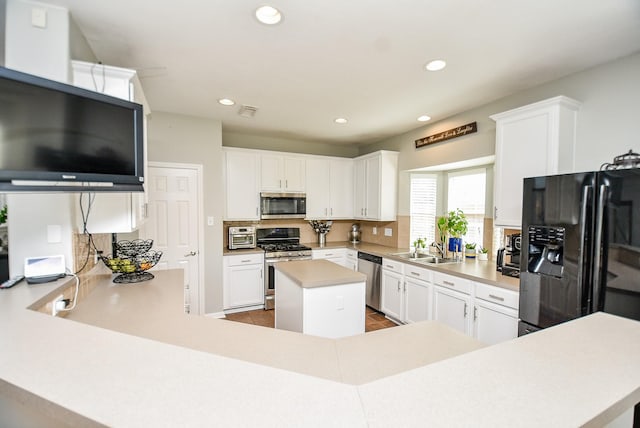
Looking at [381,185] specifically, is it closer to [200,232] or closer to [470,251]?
[470,251]

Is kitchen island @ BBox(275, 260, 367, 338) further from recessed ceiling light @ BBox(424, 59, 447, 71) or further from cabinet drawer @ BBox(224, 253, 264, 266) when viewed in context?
recessed ceiling light @ BBox(424, 59, 447, 71)

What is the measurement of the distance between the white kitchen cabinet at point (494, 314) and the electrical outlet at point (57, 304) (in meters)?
2.97

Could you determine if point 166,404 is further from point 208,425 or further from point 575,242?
point 575,242

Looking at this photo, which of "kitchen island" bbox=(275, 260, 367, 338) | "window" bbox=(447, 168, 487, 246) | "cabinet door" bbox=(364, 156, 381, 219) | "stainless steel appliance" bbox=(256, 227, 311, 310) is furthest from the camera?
"cabinet door" bbox=(364, 156, 381, 219)

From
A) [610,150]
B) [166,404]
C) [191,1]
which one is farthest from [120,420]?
[610,150]

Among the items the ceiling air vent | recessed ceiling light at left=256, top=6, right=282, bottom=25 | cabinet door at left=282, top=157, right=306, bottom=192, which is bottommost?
cabinet door at left=282, top=157, right=306, bottom=192

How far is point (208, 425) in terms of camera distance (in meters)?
0.47

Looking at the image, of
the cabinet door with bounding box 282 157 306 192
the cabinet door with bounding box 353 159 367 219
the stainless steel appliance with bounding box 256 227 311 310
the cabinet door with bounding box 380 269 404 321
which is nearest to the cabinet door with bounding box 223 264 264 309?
the stainless steel appliance with bounding box 256 227 311 310

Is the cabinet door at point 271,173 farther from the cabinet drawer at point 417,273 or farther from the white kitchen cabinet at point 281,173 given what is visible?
the cabinet drawer at point 417,273

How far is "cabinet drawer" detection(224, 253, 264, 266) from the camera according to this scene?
3895 millimetres

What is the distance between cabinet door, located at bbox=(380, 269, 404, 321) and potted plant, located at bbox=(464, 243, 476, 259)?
0.84 meters

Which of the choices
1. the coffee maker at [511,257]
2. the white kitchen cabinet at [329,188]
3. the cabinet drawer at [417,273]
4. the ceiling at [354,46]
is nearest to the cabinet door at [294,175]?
the white kitchen cabinet at [329,188]

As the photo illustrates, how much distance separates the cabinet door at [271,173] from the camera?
4.29 meters

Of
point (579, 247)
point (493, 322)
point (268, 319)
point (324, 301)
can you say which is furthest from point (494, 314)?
point (268, 319)
